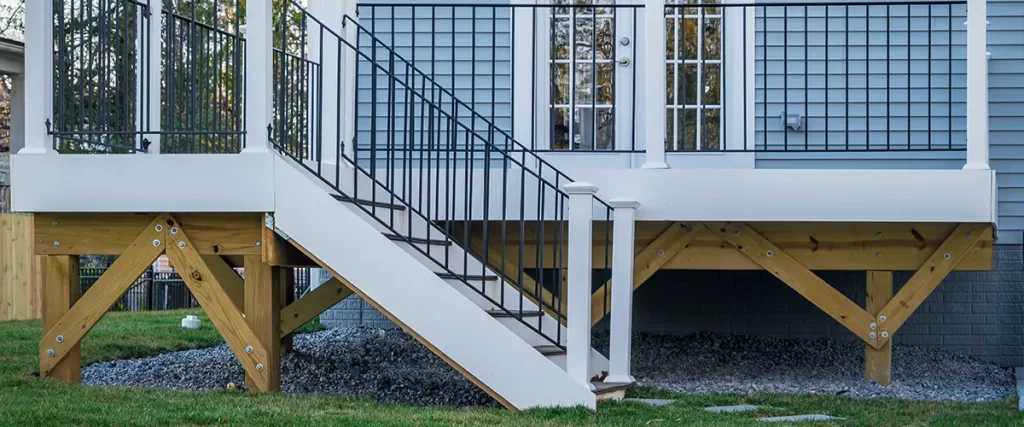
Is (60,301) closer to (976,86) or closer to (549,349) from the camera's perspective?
(549,349)

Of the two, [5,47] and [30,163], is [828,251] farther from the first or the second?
[5,47]

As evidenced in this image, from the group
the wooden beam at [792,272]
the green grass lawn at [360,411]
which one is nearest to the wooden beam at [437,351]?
the green grass lawn at [360,411]

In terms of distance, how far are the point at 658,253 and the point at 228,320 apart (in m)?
2.74

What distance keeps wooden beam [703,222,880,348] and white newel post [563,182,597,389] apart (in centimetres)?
177

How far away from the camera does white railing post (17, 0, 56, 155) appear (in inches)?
258

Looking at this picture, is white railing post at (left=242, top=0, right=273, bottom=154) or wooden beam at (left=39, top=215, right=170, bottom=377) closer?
white railing post at (left=242, top=0, right=273, bottom=154)

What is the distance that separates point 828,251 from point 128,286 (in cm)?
432

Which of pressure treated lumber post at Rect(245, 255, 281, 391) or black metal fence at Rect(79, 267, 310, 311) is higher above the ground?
pressure treated lumber post at Rect(245, 255, 281, 391)

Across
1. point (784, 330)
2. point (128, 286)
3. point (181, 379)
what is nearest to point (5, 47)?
point (181, 379)

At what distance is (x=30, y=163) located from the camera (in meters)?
6.58

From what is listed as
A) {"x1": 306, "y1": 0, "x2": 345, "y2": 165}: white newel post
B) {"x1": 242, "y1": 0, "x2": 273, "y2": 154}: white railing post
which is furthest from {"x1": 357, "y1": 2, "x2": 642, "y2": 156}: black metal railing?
{"x1": 242, "y1": 0, "x2": 273, "y2": 154}: white railing post

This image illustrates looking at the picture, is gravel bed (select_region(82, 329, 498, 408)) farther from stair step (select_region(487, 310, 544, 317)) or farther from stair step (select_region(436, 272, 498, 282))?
stair step (select_region(436, 272, 498, 282))

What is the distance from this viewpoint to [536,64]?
910 cm

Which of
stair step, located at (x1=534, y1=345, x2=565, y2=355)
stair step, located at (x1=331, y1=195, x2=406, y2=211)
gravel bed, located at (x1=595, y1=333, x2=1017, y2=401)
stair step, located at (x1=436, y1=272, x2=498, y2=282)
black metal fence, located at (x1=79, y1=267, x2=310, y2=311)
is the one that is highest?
stair step, located at (x1=331, y1=195, x2=406, y2=211)
